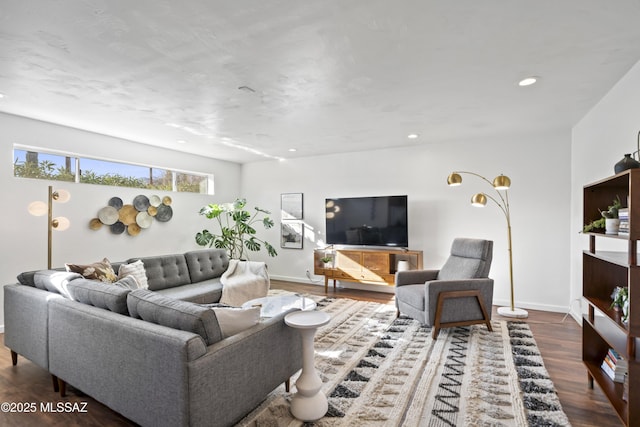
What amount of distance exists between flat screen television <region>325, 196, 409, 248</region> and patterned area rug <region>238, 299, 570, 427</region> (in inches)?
65.1

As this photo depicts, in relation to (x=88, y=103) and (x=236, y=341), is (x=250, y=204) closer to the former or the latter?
(x=88, y=103)

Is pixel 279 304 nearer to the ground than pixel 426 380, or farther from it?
farther from it

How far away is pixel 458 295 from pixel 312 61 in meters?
2.65

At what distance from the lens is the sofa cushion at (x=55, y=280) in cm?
238

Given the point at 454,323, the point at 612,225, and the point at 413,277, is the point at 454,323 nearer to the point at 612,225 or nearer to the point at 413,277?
the point at 413,277

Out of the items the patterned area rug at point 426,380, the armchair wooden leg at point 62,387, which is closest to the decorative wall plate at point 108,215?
the armchair wooden leg at point 62,387

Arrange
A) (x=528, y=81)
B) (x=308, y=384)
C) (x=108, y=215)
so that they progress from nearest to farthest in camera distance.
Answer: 1. (x=308, y=384)
2. (x=528, y=81)
3. (x=108, y=215)

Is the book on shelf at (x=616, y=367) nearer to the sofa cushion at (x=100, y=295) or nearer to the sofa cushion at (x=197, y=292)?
the sofa cushion at (x=100, y=295)

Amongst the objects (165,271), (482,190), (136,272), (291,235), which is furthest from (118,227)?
(482,190)

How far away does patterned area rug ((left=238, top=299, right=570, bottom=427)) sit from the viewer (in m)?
1.98


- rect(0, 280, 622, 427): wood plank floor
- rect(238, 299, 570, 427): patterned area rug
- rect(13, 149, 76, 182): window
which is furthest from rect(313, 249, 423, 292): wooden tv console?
rect(13, 149, 76, 182): window

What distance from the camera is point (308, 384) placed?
198 centimetres

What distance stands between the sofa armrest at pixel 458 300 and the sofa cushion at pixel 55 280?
10.4 ft

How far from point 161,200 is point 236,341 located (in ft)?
13.7
